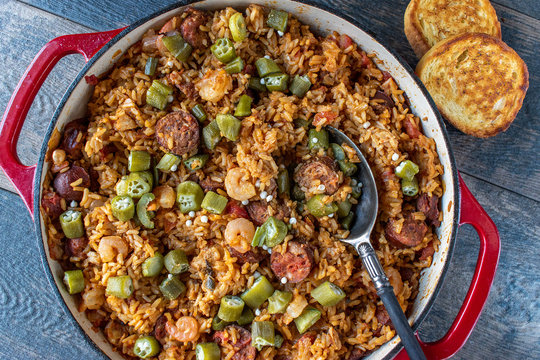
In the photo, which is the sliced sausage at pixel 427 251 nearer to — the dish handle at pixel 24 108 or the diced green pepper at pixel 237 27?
the diced green pepper at pixel 237 27

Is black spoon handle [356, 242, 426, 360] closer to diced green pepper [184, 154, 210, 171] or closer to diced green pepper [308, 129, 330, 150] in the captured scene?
diced green pepper [308, 129, 330, 150]

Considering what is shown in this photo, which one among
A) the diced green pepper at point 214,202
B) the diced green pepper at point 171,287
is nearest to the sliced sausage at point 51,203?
Answer: the diced green pepper at point 171,287

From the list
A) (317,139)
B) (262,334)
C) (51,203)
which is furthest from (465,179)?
(51,203)

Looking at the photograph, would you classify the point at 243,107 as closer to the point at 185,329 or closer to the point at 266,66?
the point at 266,66

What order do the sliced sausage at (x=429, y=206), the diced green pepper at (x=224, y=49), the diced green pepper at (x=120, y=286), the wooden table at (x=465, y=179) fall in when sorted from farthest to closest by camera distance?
the wooden table at (x=465, y=179) < the sliced sausage at (x=429, y=206) < the diced green pepper at (x=224, y=49) < the diced green pepper at (x=120, y=286)

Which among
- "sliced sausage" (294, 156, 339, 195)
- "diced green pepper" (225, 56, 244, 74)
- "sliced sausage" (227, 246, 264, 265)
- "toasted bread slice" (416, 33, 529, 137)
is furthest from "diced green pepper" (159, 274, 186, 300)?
"toasted bread slice" (416, 33, 529, 137)

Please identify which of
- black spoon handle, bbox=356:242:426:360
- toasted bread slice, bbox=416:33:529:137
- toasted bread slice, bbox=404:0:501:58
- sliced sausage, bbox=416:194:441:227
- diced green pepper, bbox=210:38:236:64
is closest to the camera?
black spoon handle, bbox=356:242:426:360
